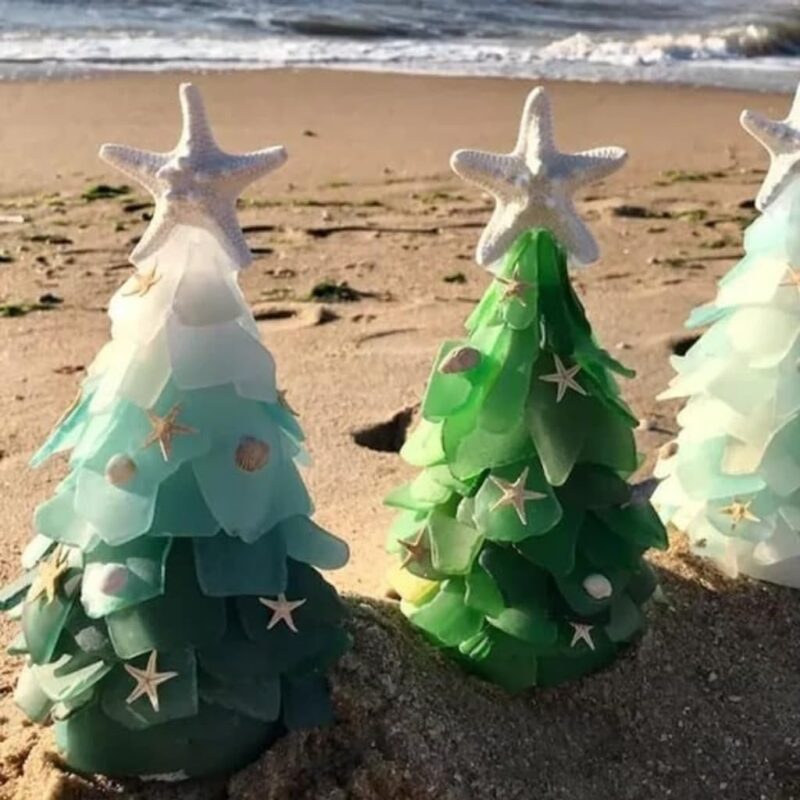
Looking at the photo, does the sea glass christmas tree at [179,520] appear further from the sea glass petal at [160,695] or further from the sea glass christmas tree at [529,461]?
the sea glass christmas tree at [529,461]

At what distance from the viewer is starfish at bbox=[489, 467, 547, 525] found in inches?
102

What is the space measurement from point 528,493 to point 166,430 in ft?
2.33

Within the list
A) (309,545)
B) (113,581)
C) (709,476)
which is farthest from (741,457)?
(113,581)

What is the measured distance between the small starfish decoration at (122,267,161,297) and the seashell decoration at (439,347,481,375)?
58 cm

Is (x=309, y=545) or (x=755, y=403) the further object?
(x=755, y=403)

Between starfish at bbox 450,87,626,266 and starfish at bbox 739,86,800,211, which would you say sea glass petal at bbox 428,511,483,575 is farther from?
starfish at bbox 739,86,800,211

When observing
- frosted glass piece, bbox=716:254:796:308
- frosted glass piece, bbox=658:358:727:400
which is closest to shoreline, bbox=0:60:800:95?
frosted glass piece, bbox=658:358:727:400

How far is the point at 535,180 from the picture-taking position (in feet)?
8.21

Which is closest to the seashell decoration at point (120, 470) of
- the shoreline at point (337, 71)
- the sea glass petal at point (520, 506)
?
the sea glass petal at point (520, 506)

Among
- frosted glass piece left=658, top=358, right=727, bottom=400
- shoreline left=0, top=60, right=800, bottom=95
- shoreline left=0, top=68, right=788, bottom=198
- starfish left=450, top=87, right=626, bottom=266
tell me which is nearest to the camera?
starfish left=450, top=87, right=626, bottom=266

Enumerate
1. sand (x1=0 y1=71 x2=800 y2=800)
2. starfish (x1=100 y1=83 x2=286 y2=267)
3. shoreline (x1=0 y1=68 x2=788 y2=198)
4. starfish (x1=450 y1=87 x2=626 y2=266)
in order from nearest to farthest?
starfish (x1=100 y1=83 x2=286 y2=267), starfish (x1=450 y1=87 x2=626 y2=266), sand (x1=0 y1=71 x2=800 y2=800), shoreline (x1=0 y1=68 x2=788 y2=198)

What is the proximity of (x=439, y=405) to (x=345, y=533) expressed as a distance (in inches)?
48.8

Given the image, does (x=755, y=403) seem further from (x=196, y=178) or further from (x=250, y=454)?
(x=196, y=178)

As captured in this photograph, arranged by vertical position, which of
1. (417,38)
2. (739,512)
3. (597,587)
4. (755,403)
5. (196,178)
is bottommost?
(417,38)
